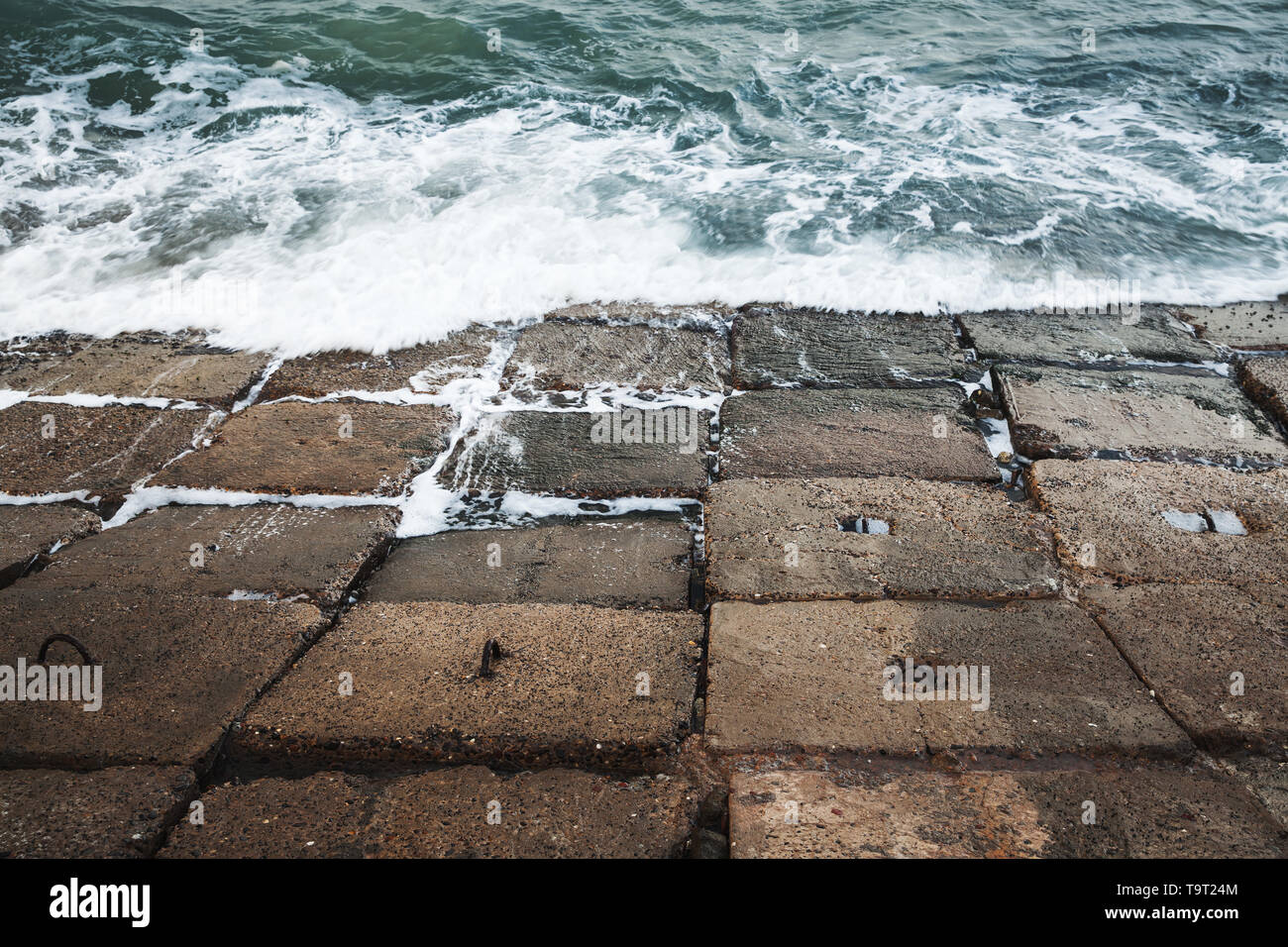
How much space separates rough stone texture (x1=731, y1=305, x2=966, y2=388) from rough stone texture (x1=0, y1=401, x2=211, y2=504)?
2621mm

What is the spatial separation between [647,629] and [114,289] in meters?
4.42

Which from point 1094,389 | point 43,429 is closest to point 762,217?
point 1094,389

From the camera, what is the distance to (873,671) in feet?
7.27

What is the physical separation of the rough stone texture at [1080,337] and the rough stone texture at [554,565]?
2.15 meters

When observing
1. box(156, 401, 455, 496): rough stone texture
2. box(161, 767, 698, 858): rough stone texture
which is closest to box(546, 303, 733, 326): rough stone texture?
box(156, 401, 455, 496): rough stone texture

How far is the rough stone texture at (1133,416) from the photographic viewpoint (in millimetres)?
3221

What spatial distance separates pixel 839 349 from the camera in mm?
4039

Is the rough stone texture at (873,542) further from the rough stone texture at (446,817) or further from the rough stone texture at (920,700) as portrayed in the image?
the rough stone texture at (446,817)

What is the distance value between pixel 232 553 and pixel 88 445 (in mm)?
1230

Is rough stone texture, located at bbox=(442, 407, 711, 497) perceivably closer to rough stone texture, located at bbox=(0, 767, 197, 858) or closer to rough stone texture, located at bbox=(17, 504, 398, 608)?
rough stone texture, located at bbox=(17, 504, 398, 608)

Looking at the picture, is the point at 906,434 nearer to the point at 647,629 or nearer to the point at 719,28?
the point at 647,629

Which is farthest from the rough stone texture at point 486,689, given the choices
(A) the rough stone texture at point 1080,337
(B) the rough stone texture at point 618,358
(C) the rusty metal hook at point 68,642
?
(A) the rough stone texture at point 1080,337

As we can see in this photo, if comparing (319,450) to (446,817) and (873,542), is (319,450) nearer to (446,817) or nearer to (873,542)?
(446,817)

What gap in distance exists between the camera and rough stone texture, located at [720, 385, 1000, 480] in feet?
10.4
